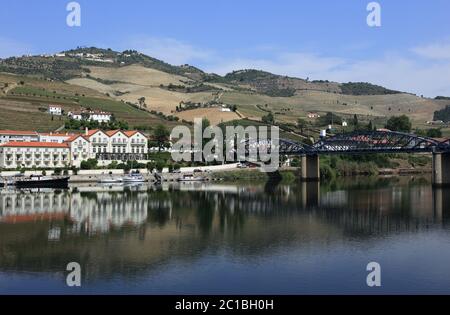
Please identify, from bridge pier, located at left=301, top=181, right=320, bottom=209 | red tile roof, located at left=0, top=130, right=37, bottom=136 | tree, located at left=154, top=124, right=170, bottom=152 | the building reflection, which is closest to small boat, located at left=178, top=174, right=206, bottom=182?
tree, located at left=154, top=124, right=170, bottom=152

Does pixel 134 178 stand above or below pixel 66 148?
below

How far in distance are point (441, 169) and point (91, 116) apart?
186 ft

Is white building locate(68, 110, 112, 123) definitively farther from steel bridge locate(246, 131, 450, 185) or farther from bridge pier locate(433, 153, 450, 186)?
bridge pier locate(433, 153, 450, 186)

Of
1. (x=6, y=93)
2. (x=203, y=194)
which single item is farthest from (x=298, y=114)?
(x=203, y=194)

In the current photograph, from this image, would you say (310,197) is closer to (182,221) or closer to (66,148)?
(182,221)

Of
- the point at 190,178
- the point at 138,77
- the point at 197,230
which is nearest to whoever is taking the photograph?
the point at 197,230

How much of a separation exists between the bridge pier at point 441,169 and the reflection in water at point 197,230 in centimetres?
706

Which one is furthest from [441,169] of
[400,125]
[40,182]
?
[400,125]

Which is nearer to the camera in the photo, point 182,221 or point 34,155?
point 182,221

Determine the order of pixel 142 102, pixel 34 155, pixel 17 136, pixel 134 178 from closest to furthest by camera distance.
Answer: pixel 134 178
pixel 34 155
pixel 17 136
pixel 142 102

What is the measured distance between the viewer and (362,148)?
75.9m

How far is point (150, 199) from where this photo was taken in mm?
47062

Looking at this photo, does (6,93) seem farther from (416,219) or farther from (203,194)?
(416,219)
